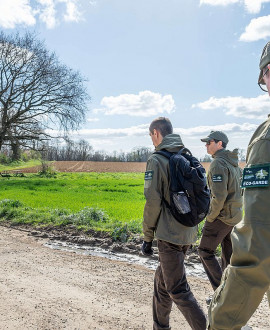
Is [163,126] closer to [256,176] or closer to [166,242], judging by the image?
[166,242]

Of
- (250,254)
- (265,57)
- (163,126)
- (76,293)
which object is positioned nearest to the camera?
(250,254)

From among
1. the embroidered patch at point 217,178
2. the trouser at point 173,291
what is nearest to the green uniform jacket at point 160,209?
the trouser at point 173,291

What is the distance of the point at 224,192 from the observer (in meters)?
4.56

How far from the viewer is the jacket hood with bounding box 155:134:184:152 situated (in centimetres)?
357

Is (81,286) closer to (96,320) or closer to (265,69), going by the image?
(96,320)

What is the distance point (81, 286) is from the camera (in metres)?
5.45

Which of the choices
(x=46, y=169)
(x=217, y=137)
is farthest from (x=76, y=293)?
(x=46, y=169)

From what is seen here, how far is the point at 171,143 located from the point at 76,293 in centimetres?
290

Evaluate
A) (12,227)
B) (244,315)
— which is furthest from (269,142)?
(12,227)

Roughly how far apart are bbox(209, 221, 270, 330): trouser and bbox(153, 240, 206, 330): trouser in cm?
171

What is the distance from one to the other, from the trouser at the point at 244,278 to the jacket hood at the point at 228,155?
3.20 metres

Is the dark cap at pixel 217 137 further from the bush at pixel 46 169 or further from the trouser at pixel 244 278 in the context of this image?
the bush at pixel 46 169

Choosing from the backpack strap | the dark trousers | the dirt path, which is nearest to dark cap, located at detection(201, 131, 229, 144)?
the dark trousers

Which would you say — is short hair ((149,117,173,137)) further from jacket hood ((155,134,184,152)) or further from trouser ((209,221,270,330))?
trouser ((209,221,270,330))
